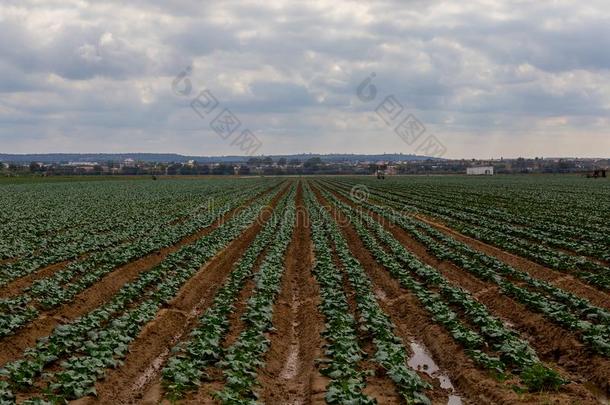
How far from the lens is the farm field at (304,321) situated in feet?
25.1

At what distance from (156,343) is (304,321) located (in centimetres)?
305

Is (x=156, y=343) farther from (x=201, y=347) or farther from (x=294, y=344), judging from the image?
(x=294, y=344)

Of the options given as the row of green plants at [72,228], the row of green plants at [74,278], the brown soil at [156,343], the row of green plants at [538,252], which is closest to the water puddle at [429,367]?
the brown soil at [156,343]

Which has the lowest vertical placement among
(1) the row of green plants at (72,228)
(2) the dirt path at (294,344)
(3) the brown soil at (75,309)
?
(2) the dirt path at (294,344)

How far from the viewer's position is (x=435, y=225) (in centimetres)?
2769

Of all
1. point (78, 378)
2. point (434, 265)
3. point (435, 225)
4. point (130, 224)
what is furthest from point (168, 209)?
point (78, 378)

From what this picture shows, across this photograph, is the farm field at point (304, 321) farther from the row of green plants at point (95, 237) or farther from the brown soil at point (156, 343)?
the row of green plants at point (95, 237)

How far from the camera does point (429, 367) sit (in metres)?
9.09

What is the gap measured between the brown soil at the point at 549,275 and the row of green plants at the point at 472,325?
9.66 ft

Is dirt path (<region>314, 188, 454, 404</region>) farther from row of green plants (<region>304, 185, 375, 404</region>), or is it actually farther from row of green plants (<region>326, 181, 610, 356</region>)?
row of green plants (<region>326, 181, 610, 356</region>)

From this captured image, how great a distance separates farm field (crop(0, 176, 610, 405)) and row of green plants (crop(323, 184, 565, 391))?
4 cm

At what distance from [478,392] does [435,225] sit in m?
20.4

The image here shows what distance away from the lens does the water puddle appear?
25.7 ft

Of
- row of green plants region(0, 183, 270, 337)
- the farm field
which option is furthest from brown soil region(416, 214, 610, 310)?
row of green plants region(0, 183, 270, 337)
